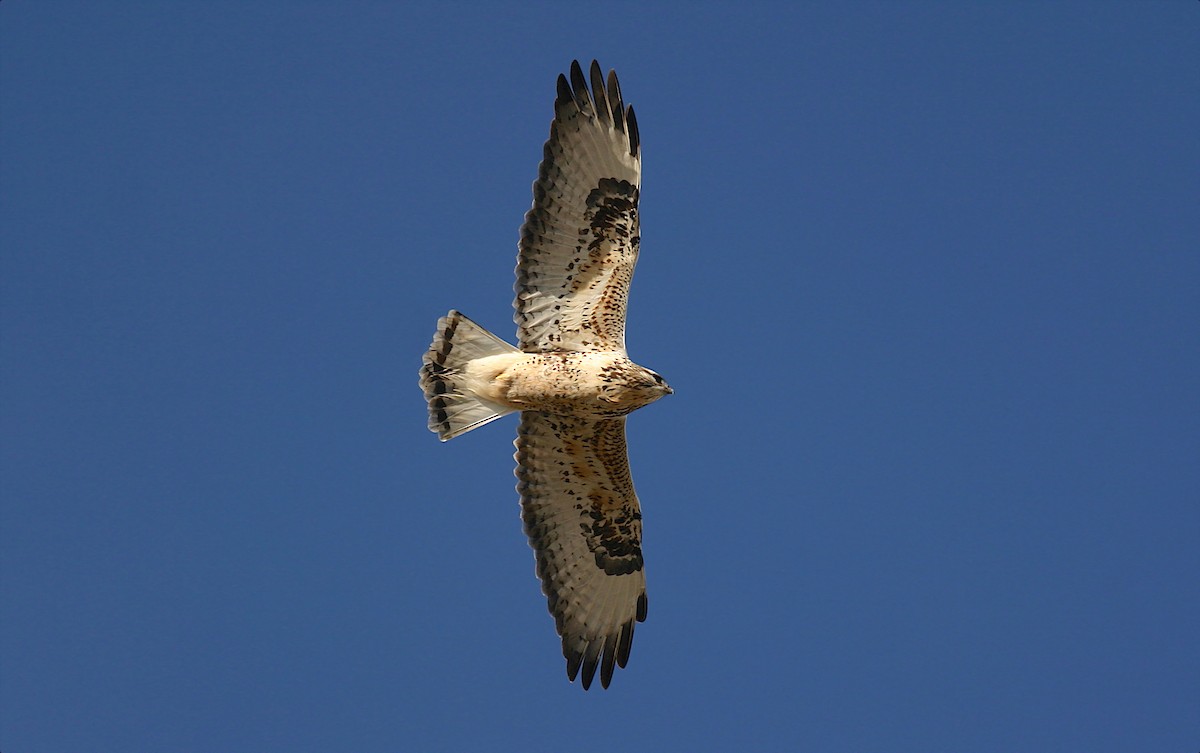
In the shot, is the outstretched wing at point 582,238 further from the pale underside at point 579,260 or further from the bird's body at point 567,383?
the bird's body at point 567,383

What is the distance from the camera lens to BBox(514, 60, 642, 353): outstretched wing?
10609 mm

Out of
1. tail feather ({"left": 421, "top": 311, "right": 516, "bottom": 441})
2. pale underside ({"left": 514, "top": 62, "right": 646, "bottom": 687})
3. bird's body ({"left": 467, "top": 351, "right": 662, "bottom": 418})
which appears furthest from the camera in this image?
tail feather ({"left": 421, "top": 311, "right": 516, "bottom": 441})

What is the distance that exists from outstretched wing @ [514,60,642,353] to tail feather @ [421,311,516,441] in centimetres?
34

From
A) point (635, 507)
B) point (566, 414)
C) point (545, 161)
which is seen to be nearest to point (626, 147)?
point (545, 161)

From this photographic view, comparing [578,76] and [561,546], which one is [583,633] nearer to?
[561,546]

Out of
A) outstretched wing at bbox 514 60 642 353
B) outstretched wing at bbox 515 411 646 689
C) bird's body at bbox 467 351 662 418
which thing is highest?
outstretched wing at bbox 514 60 642 353

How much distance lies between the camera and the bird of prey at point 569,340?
10.5 m

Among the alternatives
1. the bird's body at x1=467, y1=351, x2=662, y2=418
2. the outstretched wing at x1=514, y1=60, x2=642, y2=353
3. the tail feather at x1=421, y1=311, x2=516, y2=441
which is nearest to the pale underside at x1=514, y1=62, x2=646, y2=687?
the outstretched wing at x1=514, y1=60, x2=642, y2=353

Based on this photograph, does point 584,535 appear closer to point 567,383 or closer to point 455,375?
point 567,383

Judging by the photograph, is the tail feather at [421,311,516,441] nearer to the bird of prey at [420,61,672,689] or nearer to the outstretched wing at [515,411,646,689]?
the bird of prey at [420,61,672,689]

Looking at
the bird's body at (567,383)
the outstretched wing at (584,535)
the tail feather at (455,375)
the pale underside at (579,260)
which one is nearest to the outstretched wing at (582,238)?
the pale underside at (579,260)

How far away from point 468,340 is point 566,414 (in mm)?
906

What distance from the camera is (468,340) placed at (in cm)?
1076

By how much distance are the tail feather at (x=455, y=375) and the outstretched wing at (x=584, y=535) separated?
370 mm
